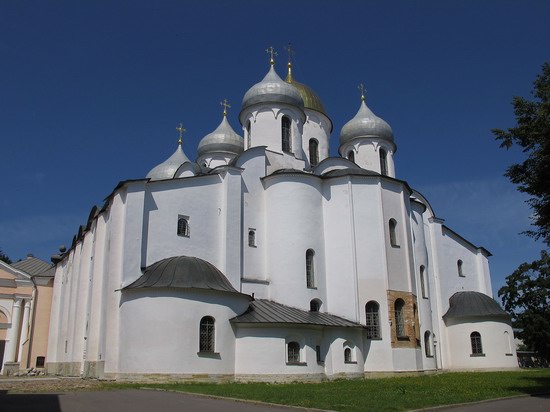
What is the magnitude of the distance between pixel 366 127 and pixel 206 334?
17.8 meters

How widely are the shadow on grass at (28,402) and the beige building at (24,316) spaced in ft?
67.9

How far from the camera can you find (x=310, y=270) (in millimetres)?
24891

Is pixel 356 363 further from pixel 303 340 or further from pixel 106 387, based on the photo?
pixel 106 387

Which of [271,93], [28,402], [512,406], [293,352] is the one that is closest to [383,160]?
[271,93]

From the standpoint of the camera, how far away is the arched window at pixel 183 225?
899 inches

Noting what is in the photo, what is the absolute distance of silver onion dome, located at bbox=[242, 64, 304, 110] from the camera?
2825 cm

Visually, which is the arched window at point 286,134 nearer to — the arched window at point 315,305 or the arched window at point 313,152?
the arched window at point 313,152

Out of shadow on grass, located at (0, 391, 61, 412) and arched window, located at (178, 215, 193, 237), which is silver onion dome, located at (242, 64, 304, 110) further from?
shadow on grass, located at (0, 391, 61, 412)

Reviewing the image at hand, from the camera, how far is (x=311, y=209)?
83.7ft

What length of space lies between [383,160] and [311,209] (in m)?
8.96

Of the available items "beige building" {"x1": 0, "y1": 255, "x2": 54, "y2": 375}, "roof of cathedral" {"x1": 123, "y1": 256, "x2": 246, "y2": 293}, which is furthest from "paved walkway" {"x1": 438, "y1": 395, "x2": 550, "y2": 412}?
"beige building" {"x1": 0, "y1": 255, "x2": 54, "y2": 375}

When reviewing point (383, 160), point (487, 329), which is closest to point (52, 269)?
point (383, 160)

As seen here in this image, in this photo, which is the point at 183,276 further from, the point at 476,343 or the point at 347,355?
the point at 476,343

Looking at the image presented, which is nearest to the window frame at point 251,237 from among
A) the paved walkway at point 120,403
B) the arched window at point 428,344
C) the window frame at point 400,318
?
the window frame at point 400,318
